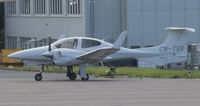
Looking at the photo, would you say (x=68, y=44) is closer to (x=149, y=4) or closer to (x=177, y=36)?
(x=177, y=36)

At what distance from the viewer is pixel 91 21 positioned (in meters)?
50.5

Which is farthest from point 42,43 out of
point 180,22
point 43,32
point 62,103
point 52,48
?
point 62,103

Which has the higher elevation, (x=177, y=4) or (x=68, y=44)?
(x=177, y=4)

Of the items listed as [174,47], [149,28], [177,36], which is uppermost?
[149,28]

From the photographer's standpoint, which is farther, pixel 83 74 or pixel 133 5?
pixel 133 5

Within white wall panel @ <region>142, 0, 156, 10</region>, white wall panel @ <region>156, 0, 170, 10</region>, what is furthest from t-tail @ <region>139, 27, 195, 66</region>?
white wall panel @ <region>156, 0, 170, 10</region>

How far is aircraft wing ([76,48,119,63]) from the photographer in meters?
29.6

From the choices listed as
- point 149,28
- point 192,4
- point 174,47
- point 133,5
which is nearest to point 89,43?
point 174,47

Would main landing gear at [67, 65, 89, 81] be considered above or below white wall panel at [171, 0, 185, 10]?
Result: below

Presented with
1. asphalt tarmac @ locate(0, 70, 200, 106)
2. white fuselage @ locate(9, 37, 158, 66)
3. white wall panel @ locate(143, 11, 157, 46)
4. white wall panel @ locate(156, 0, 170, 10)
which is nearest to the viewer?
asphalt tarmac @ locate(0, 70, 200, 106)

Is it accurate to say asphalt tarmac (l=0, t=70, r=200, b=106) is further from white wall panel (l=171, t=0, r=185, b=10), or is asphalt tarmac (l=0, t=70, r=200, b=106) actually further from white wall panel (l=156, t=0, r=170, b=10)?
white wall panel (l=171, t=0, r=185, b=10)

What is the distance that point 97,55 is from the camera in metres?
30.2

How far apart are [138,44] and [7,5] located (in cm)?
2255

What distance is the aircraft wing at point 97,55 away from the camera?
29609 millimetres
